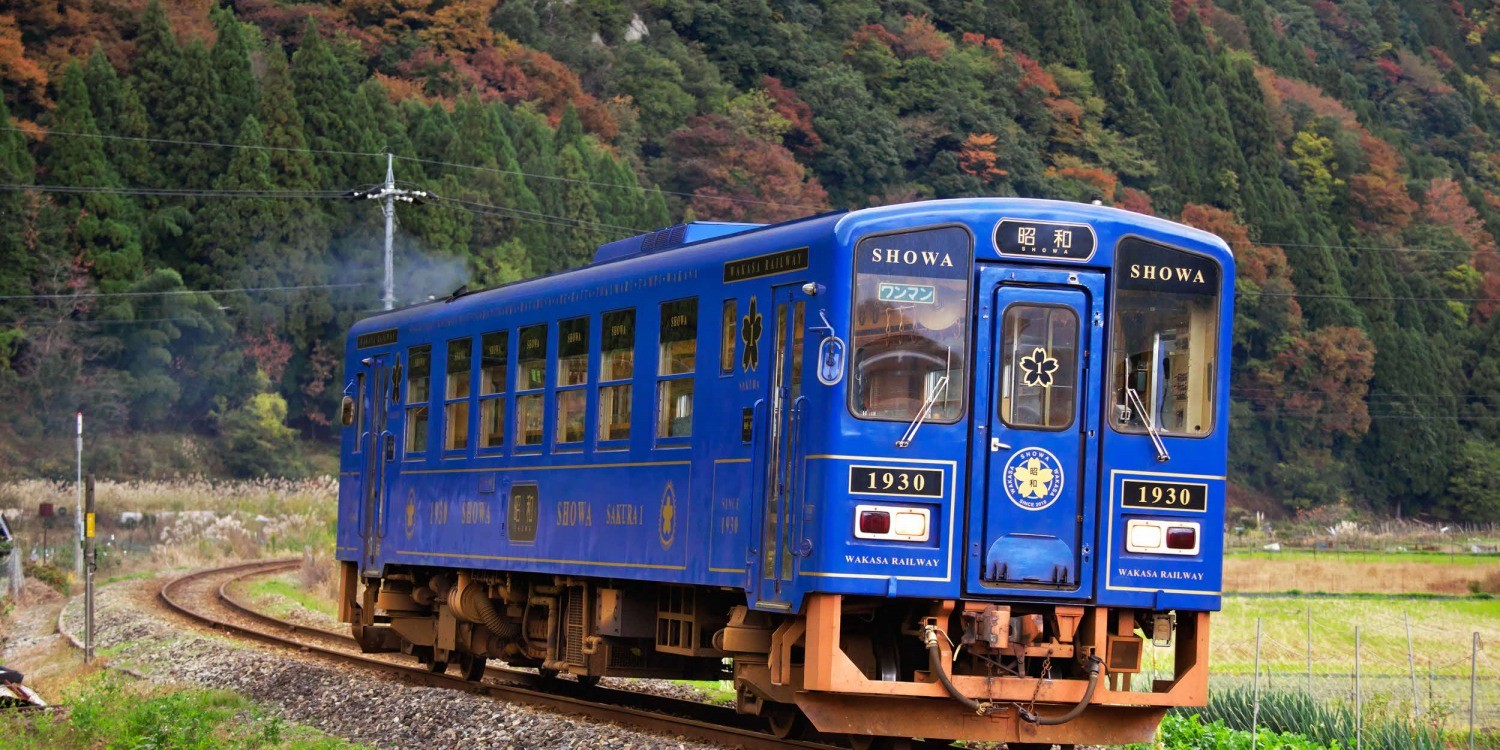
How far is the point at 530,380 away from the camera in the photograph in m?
14.1

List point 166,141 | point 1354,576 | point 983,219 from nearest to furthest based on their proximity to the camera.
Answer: point 983,219, point 1354,576, point 166,141

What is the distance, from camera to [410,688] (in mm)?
15094

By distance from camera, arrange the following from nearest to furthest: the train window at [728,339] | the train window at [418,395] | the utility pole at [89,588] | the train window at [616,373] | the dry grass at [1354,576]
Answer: the train window at [728,339] → the train window at [616,373] → the train window at [418,395] → the utility pole at [89,588] → the dry grass at [1354,576]

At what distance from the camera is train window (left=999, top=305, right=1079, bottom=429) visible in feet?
34.1

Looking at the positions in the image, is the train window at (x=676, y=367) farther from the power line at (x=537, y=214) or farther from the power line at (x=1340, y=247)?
the power line at (x=1340, y=247)

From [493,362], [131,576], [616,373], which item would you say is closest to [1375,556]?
[131,576]

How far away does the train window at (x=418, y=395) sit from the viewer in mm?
16203

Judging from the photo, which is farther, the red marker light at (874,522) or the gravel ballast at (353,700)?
the gravel ballast at (353,700)

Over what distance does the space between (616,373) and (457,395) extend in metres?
3.10

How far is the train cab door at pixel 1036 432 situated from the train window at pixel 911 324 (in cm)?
14

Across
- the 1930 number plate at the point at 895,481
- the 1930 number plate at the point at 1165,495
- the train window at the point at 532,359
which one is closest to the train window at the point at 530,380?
the train window at the point at 532,359

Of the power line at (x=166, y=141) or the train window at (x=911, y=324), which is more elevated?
the power line at (x=166, y=141)

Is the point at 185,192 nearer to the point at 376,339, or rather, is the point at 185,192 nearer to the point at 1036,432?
the point at 376,339

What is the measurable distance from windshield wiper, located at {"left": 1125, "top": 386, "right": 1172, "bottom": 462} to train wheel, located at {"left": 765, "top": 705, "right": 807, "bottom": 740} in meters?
2.77
